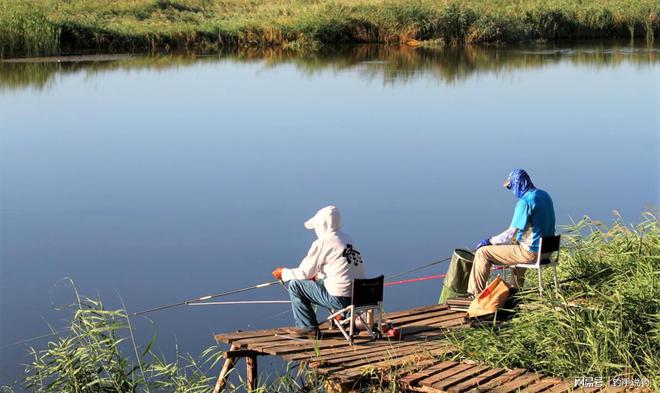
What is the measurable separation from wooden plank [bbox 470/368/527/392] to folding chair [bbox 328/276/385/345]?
28.6 inches

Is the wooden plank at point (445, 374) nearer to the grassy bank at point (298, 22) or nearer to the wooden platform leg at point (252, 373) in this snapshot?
the wooden platform leg at point (252, 373)

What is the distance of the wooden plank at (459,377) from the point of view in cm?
515

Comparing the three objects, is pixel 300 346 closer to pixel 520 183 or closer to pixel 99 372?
pixel 99 372

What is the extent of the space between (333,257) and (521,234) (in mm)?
1275

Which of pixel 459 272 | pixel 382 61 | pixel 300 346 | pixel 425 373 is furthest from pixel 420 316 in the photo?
pixel 382 61

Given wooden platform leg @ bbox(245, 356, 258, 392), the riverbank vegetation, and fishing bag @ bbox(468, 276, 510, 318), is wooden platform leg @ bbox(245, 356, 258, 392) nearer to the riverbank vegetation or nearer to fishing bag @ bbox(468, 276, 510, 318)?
the riverbank vegetation

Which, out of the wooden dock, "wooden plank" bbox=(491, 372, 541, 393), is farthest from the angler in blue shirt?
"wooden plank" bbox=(491, 372, 541, 393)

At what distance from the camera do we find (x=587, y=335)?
5359 mm

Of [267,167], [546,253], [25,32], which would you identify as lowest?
[267,167]

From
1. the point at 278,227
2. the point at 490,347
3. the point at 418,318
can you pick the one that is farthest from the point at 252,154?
the point at 490,347

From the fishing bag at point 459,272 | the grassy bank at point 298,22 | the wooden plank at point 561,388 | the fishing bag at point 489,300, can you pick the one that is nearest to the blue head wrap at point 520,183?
the fishing bag at point 459,272

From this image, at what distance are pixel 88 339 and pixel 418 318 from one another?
1780 mm

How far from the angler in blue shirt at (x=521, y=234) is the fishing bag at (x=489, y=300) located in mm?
425

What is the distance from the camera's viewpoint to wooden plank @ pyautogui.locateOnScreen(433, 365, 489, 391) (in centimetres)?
515
